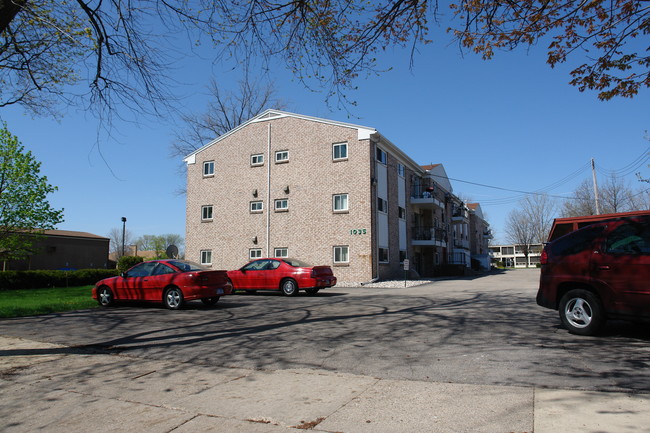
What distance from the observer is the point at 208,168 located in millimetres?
31797

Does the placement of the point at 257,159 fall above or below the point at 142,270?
above

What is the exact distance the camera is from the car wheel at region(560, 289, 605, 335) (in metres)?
6.72

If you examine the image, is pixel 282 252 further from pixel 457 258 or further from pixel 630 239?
pixel 457 258

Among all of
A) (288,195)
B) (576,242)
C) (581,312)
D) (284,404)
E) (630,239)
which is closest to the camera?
(284,404)

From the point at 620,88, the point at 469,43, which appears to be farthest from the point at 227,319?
the point at 620,88

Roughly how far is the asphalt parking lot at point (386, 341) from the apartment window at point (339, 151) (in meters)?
16.4

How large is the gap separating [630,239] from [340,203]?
20.5m

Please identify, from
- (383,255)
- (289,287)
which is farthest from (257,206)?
(289,287)

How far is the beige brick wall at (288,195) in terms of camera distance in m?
26.0

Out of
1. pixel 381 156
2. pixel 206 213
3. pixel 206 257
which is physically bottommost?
pixel 206 257

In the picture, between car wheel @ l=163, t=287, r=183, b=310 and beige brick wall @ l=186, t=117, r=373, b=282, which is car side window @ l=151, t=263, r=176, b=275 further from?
beige brick wall @ l=186, t=117, r=373, b=282

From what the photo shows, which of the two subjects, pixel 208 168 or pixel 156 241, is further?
pixel 156 241

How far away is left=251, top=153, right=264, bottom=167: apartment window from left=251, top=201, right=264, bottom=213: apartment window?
2.56 meters

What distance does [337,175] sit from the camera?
88.2 ft
